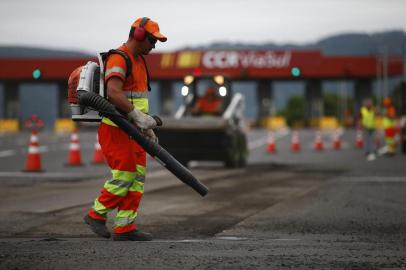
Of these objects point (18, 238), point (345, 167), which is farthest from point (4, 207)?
point (345, 167)

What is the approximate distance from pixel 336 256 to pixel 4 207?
593cm

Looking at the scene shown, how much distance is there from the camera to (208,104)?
23.3 m

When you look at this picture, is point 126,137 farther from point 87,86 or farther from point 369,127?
point 369,127

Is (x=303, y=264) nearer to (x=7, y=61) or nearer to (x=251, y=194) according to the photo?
(x=251, y=194)

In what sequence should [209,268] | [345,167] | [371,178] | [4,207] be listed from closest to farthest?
1. [209,268]
2. [4,207]
3. [371,178]
4. [345,167]

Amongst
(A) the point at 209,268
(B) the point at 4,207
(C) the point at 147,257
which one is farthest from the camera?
(B) the point at 4,207

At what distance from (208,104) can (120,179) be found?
15.4 m

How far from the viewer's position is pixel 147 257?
6660 mm

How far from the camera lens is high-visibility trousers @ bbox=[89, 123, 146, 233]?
7934mm

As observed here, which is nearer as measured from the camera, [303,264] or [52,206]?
[303,264]

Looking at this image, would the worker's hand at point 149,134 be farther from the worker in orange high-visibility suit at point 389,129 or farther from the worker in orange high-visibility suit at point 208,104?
the worker in orange high-visibility suit at point 389,129

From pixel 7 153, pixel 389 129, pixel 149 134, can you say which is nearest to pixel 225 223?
pixel 149 134

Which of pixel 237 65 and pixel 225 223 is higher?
pixel 237 65

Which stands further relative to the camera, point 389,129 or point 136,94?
point 389,129
